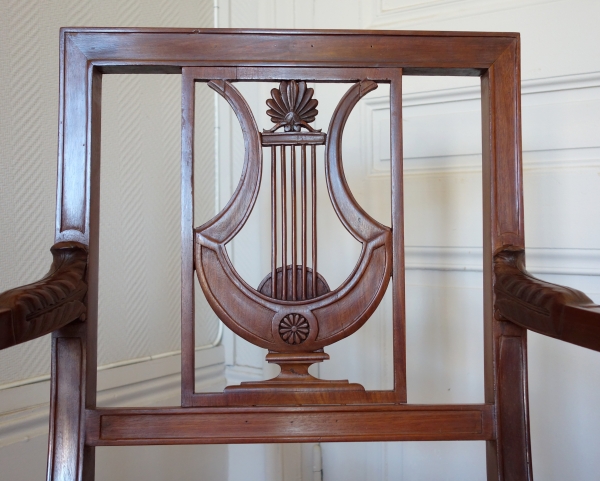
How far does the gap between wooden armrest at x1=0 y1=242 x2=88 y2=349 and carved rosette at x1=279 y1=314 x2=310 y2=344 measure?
0.65 ft

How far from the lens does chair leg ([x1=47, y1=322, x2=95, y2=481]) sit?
22.4 inches

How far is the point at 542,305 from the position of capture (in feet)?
1.69

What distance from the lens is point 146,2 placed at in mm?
980

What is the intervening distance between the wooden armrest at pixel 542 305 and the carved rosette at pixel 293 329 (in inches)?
7.8

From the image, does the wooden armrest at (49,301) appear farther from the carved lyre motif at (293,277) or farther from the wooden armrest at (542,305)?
the wooden armrest at (542,305)

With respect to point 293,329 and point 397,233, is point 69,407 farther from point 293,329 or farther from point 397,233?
point 397,233

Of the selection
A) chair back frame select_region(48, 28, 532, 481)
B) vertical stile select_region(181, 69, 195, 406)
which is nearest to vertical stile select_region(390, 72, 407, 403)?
chair back frame select_region(48, 28, 532, 481)

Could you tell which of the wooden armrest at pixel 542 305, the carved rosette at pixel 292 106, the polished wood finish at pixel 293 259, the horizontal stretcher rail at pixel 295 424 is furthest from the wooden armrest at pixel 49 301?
the wooden armrest at pixel 542 305

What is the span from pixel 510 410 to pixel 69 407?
1.42 ft

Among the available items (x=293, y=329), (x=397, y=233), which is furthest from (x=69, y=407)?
(x=397, y=233)

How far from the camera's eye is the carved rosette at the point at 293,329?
0.62 metres

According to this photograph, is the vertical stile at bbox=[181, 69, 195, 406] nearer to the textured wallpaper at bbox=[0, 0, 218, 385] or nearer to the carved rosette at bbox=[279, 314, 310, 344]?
the carved rosette at bbox=[279, 314, 310, 344]

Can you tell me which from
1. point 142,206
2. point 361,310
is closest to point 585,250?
point 361,310

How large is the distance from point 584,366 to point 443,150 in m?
0.38
